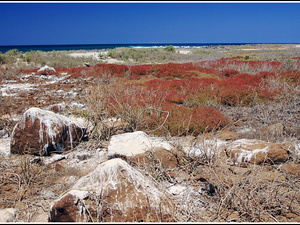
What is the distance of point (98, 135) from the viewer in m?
5.46

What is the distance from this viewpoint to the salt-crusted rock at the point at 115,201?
7.80 ft

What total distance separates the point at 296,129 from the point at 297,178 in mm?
2287

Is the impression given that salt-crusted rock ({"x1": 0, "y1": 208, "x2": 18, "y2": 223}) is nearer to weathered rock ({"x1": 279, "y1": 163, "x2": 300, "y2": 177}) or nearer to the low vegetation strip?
the low vegetation strip

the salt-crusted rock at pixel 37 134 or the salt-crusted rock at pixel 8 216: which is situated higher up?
the salt-crusted rock at pixel 37 134

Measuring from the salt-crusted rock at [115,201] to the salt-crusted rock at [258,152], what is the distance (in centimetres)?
210

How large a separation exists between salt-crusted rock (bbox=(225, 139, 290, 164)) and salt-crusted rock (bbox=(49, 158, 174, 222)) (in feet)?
6.89

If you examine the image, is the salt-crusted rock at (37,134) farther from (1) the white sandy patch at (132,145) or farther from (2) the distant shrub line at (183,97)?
(2) the distant shrub line at (183,97)

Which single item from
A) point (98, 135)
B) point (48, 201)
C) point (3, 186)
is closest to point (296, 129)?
point (98, 135)

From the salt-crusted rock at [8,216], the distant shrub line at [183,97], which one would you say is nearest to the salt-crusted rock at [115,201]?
the salt-crusted rock at [8,216]

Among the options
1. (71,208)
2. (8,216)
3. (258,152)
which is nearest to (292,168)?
(258,152)

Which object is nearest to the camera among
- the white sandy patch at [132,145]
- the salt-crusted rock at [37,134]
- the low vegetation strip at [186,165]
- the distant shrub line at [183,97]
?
the low vegetation strip at [186,165]

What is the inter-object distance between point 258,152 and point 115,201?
295 centimetres

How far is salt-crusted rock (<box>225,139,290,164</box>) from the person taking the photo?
13.2 ft

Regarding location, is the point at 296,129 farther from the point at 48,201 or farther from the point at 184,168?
the point at 48,201
